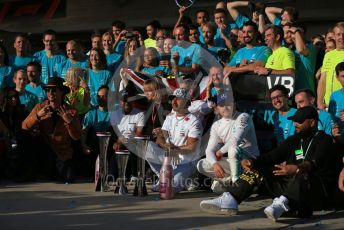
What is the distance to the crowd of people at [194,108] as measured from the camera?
8195 millimetres

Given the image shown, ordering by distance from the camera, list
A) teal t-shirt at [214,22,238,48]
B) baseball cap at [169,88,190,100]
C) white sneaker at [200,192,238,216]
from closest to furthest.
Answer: white sneaker at [200,192,238,216]
baseball cap at [169,88,190,100]
teal t-shirt at [214,22,238,48]

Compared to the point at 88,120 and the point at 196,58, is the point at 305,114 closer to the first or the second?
the point at 196,58

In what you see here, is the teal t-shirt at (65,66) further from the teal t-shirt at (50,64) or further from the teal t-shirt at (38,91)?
the teal t-shirt at (38,91)


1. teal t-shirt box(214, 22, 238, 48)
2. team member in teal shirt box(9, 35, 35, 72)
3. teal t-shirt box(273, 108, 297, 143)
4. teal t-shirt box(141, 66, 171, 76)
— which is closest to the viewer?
teal t-shirt box(273, 108, 297, 143)

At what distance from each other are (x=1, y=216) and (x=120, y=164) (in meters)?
2.11

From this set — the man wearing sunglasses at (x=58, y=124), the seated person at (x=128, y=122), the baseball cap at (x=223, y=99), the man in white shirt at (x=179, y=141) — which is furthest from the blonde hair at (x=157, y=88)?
the man wearing sunglasses at (x=58, y=124)

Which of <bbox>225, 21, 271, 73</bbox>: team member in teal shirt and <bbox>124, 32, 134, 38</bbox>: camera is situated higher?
<bbox>124, 32, 134, 38</bbox>: camera

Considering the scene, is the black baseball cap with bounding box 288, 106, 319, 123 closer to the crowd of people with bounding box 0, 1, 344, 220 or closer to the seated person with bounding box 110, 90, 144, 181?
the crowd of people with bounding box 0, 1, 344, 220

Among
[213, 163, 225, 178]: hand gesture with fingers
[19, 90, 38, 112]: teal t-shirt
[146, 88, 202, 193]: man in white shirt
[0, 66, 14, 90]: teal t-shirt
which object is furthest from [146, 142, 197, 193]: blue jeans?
[0, 66, 14, 90]: teal t-shirt

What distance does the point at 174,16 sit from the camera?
20297 mm

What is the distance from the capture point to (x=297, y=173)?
26.1 ft

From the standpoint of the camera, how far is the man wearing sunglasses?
10719 mm

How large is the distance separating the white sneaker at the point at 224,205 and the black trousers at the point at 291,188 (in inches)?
2.5

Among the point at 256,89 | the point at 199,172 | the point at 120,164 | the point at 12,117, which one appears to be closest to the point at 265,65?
the point at 256,89
